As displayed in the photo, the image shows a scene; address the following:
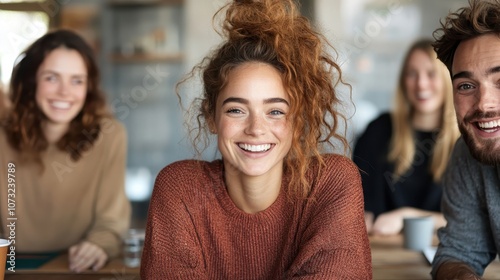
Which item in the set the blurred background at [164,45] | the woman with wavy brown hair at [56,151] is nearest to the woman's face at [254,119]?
the woman with wavy brown hair at [56,151]

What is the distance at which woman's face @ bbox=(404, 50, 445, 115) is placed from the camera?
2787 millimetres

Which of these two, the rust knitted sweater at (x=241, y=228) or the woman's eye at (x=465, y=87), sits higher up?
the woman's eye at (x=465, y=87)

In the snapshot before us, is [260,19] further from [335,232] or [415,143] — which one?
[415,143]

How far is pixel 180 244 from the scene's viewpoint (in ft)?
5.12

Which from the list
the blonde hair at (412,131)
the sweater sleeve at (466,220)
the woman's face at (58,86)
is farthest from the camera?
the blonde hair at (412,131)

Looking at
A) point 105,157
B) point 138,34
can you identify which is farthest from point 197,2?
point 105,157

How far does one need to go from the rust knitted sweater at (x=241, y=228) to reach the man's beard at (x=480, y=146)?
0.92 feet

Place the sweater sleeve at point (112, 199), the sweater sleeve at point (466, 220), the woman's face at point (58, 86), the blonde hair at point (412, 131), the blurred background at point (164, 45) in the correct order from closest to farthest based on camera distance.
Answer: the sweater sleeve at point (466, 220)
the sweater sleeve at point (112, 199)
the woman's face at point (58, 86)
the blonde hair at point (412, 131)
the blurred background at point (164, 45)

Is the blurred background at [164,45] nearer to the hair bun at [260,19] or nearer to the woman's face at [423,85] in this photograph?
the woman's face at [423,85]

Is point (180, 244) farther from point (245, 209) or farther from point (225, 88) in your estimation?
point (225, 88)

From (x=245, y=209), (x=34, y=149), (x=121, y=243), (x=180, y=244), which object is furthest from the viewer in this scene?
(x=34, y=149)

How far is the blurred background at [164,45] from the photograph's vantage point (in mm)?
4398

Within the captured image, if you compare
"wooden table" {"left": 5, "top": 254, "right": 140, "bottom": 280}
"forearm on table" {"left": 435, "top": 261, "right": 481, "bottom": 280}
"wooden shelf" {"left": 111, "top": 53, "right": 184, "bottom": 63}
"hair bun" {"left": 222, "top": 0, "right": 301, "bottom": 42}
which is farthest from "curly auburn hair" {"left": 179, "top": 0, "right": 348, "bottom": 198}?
"wooden shelf" {"left": 111, "top": 53, "right": 184, "bottom": 63}

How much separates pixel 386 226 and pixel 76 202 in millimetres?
1059
